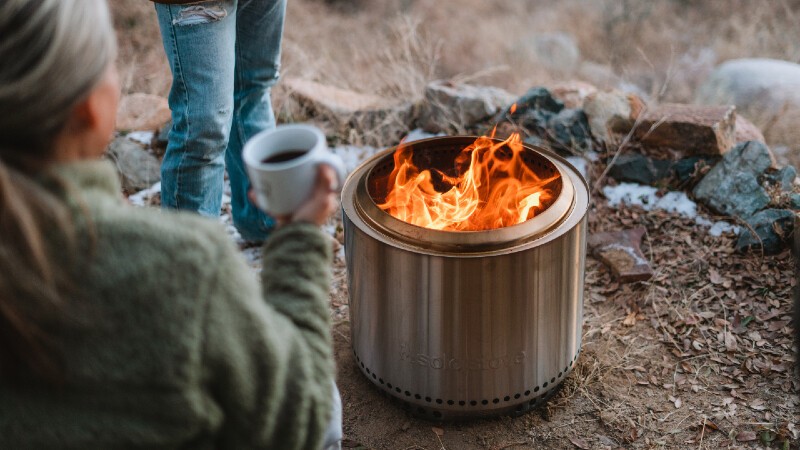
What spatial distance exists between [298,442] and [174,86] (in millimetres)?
1763

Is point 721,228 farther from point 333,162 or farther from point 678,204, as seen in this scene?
point 333,162

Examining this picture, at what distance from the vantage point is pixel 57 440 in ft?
3.91

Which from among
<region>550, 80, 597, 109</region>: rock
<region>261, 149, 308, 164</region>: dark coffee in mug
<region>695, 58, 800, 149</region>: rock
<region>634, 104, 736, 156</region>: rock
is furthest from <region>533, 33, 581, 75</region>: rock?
<region>261, 149, 308, 164</region>: dark coffee in mug

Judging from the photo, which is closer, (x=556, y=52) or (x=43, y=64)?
(x=43, y=64)

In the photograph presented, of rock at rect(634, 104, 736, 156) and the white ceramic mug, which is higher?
the white ceramic mug

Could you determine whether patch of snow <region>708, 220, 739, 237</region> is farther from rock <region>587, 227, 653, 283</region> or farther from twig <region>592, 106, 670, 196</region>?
twig <region>592, 106, 670, 196</region>

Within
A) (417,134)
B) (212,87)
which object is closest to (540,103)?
(417,134)

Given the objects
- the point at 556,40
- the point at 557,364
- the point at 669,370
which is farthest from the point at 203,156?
the point at 556,40

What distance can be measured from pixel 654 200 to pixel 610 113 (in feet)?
2.00

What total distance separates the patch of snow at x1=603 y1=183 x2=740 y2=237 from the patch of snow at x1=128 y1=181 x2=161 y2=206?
2.45m

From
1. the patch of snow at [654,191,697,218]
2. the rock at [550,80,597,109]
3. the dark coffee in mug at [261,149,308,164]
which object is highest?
the dark coffee in mug at [261,149,308,164]

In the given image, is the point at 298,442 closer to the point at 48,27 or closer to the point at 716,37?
the point at 48,27

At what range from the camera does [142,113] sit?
15.2 feet

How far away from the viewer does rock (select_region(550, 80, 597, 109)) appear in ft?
14.8
